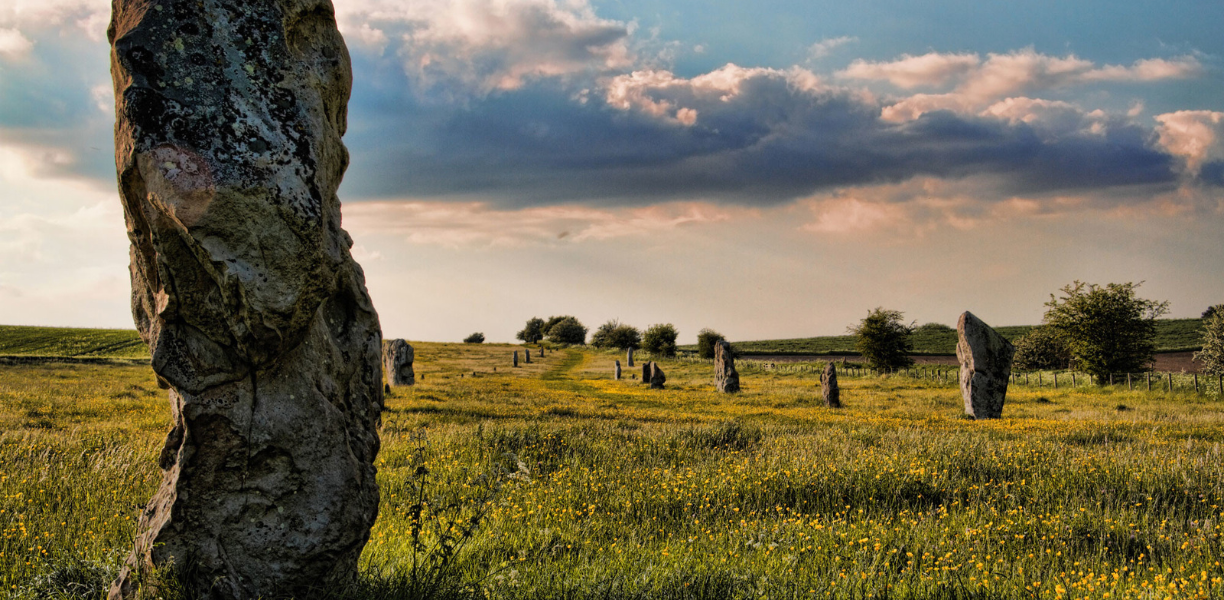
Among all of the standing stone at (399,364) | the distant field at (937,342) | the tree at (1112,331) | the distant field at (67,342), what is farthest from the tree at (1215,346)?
the distant field at (67,342)

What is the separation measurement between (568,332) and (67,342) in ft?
230

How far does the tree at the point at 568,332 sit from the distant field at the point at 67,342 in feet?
207

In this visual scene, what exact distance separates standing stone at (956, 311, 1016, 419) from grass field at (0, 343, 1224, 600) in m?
5.94

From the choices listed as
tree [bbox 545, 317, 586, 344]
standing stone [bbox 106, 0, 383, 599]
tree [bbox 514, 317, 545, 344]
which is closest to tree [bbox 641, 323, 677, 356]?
tree [bbox 545, 317, 586, 344]

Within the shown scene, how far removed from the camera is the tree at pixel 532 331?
439ft

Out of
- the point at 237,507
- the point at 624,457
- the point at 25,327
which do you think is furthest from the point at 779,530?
the point at 25,327

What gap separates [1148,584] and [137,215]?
8481mm

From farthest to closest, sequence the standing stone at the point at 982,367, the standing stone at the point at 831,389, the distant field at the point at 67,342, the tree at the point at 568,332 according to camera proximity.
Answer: the tree at the point at 568,332, the distant field at the point at 67,342, the standing stone at the point at 831,389, the standing stone at the point at 982,367

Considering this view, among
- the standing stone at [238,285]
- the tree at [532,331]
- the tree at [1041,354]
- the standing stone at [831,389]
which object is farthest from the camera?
the tree at [532,331]

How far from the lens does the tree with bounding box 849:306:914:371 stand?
5494 cm

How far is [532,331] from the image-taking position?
135750mm

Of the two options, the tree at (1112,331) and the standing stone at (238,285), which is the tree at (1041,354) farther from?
the standing stone at (238,285)

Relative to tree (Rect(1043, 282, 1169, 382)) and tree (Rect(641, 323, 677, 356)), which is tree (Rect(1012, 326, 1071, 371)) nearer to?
tree (Rect(1043, 282, 1169, 382))

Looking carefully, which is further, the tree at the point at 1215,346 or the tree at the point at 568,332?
the tree at the point at 568,332
